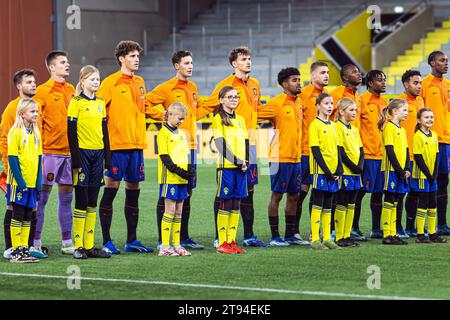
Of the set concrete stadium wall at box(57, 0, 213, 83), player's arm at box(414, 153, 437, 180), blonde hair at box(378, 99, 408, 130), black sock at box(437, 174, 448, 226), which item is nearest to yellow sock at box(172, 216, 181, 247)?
blonde hair at box(378, 99, 408, 130)

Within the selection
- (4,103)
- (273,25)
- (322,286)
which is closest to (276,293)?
(322,286)

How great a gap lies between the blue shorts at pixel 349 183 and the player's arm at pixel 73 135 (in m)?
2.74

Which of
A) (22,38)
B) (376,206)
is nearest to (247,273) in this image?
(376,206)

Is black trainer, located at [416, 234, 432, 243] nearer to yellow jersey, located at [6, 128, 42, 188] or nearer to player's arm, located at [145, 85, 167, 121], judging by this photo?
player's arm, located at [145, 85, 167, 121]

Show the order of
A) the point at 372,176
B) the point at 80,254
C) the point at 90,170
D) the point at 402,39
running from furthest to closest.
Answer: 1. the point at 402,39
2. the point at 372,176
3. the point at 90,170
4. the point at 80,254

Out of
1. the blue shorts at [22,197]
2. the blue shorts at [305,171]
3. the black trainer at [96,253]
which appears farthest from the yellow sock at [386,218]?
the blue shorts at [22,197]

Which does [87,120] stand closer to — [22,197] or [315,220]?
[22,197]

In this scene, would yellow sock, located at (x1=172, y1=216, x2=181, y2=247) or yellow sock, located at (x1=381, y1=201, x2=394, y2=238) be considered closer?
yellow sock, located at (x1=172, y1=216, x2=181, y2=247)

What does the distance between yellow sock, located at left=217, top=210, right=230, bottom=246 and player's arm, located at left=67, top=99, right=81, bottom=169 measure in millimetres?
1521

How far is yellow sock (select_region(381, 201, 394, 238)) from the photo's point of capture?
11523 mm

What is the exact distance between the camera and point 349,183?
11328 millimetres

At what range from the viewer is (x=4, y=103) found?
2870cm

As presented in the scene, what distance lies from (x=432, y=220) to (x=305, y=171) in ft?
4.65
